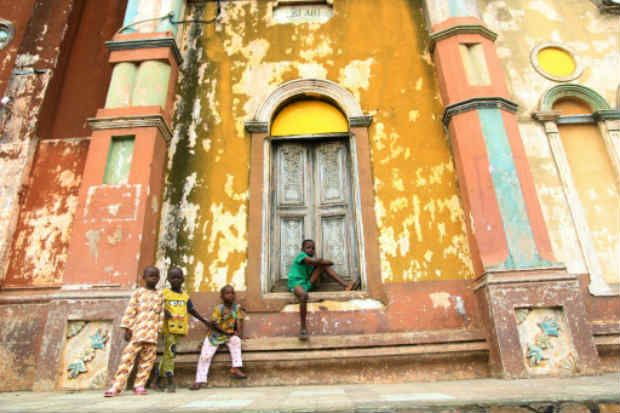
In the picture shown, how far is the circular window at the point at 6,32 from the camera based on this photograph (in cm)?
659

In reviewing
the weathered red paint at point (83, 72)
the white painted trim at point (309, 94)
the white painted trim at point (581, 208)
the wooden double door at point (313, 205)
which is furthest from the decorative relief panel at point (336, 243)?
the weathered red paint at point (83, 72)

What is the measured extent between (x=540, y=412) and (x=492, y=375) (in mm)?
2194

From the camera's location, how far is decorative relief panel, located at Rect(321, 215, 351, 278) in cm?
546

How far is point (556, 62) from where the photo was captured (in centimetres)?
630

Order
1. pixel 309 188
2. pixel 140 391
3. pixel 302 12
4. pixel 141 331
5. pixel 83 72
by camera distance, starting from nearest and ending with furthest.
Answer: pixel 140 391 → pixel 141 331 → pixel 309 188 → pixel 83 72 → pixel 302 12

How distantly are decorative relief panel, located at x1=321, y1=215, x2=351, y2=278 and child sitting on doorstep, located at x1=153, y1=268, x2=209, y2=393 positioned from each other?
189 centimetres

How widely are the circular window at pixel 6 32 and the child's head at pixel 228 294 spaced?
212 inches

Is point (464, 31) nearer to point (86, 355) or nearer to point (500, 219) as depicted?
point (500, 219)

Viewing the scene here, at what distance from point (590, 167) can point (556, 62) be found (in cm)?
170

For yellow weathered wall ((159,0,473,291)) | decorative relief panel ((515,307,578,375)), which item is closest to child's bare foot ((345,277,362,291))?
yellow weathered wall ((159,0,473,291))

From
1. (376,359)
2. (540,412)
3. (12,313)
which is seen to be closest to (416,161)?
(376,359)

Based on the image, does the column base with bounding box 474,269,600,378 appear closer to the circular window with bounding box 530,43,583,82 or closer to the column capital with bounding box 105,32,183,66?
the circular window with bounding box 530,43,583,82

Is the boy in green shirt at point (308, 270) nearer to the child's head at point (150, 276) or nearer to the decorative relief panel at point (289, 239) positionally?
the decorative relief panel at point (289, 239)

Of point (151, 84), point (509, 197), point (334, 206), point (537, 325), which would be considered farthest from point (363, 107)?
point (537, 325)
